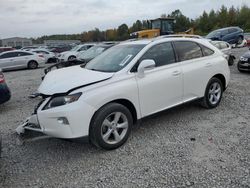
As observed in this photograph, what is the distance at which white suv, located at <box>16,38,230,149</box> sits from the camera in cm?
379

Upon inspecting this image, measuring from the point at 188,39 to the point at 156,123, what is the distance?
183cm

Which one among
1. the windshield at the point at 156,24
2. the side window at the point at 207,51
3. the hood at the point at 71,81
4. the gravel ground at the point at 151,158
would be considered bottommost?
the gravel ground at the point at 151,158

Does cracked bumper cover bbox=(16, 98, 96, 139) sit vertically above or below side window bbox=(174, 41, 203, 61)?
below

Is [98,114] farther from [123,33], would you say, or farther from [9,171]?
[123,33]

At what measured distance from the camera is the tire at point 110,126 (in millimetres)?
3863

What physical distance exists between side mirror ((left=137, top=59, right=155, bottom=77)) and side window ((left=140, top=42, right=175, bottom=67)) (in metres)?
0.25

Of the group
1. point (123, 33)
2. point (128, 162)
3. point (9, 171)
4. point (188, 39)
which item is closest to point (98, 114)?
point (128, 162)

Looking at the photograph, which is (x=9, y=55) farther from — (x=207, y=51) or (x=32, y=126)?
(x=207, y=51)

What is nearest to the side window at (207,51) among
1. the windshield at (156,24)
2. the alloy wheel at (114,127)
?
the alloy wheel at (114,127)

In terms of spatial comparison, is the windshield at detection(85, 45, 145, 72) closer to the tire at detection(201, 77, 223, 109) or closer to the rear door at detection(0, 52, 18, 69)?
the tire at detection(201, 77, 223, 109)

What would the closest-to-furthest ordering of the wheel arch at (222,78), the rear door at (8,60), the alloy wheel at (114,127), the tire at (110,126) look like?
the tire at (110,126) → the alloy wheel at (114,127) → the wheel arch at (222,78) → the rear door at (8,60)

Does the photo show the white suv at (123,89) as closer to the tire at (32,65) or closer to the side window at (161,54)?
the side window at (161,54)

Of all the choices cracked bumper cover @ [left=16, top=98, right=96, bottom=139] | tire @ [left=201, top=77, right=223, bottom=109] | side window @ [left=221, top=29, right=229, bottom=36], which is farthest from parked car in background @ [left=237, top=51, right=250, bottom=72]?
side window @ [left=221, top=29, right=229, bottom=36]

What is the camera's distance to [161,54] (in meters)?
4.88
